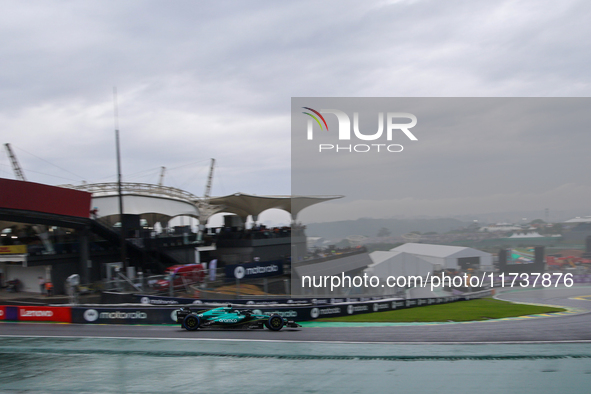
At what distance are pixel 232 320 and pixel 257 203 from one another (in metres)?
38.2

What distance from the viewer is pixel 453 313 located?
2161 centimetres

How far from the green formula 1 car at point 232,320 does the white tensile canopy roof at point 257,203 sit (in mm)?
31507

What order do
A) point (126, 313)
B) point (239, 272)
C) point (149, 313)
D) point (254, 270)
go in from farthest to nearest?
point (254, 270)
point (239, 272)
point (126, 313)
point (149, 313)

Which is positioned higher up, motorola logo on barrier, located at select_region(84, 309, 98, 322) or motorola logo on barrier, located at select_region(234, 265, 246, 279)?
motorola logo on barrier, located at select_region(234, 265, 246, 279)

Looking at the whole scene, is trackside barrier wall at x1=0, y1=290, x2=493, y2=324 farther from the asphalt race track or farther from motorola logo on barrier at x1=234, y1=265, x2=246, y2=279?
motorola logo on barrier at x1=234, y1=265, x2=246, y2=279

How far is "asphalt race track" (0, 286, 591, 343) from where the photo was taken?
48.3 ft

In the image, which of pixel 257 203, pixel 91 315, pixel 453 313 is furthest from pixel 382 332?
pixel 257 203

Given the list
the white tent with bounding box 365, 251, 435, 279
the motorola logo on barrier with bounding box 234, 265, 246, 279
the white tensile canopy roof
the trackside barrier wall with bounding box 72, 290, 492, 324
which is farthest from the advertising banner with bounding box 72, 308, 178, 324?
the white tensile canopy roof

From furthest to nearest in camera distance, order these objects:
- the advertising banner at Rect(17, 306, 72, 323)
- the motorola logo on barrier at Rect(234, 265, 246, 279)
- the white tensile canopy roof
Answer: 1. the white tensile canopy roof
2. the motorola logo on barrier at Rect(234, 265, 246, 279)
3. the advertising banner at Rect(17, 306, 72, 323)

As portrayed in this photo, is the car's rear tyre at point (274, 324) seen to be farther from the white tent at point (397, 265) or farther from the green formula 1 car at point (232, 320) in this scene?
the white tent at point (397, 265)

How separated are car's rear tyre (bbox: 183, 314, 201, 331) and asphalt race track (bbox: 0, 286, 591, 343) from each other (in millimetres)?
230

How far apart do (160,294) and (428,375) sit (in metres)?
15.4

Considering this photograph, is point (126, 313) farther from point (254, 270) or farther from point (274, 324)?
point (254, 270)

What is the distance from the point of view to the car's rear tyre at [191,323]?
16172mm
